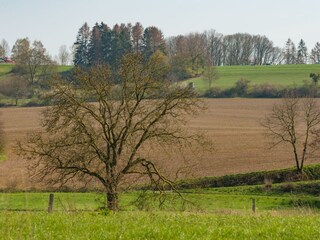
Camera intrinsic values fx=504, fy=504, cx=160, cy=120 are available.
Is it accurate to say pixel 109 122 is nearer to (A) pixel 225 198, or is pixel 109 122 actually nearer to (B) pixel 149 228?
(A) pixel 225 198

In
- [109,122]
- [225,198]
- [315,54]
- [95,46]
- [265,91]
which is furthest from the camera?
[315,54]

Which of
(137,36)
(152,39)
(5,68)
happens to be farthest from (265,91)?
(5,68)

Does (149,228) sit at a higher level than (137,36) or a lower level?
lower

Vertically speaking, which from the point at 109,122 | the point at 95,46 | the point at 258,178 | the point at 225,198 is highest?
the point at 95,46

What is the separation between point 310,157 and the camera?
50.6 meters

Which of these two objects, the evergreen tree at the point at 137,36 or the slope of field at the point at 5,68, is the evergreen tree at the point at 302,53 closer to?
the evergreen tree at the point at 137,36

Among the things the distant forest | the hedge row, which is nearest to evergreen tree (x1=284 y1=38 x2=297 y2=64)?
the distant forest

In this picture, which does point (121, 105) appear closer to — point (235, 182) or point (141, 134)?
point (141, 134)

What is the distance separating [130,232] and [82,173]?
62.1ft

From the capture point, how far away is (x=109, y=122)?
93.3 ft

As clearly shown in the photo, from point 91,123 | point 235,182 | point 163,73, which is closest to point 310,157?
point 235,182

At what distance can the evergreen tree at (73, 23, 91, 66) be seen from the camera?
133m

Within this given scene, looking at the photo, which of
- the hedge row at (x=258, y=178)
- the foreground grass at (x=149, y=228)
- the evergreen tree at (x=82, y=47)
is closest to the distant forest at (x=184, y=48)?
the evergreen tree at (x=82, y=47)

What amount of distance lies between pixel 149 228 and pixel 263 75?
114762 mm
